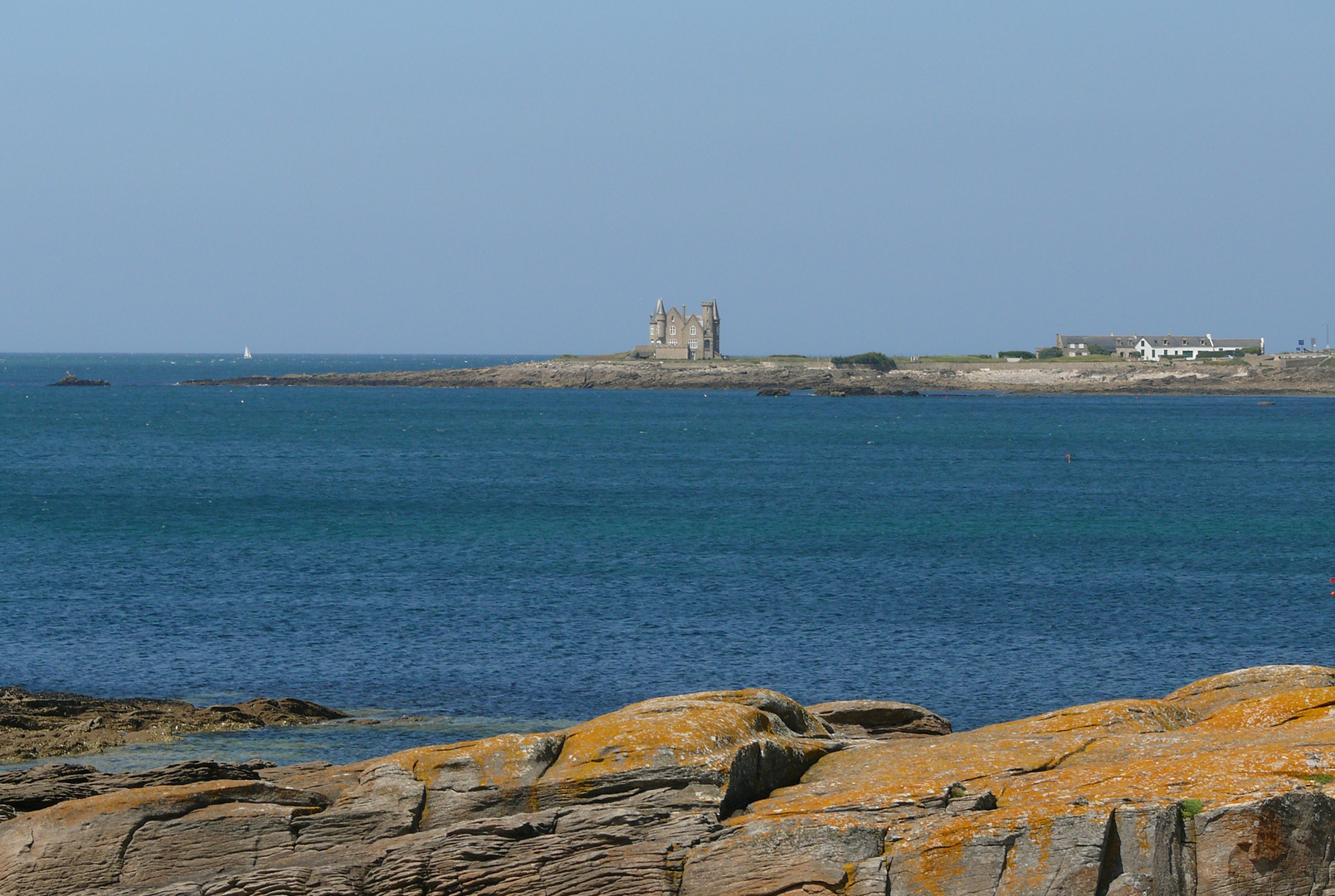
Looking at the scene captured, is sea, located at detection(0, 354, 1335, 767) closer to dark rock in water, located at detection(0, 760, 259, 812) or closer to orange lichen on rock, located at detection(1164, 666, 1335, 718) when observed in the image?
dark rock in water, located at detection(0, 760, 259, 812)

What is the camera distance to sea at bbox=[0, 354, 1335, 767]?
34.2 metres

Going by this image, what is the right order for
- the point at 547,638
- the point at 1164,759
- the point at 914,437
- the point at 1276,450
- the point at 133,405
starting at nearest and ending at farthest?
the point at 1164,759
the point at 547,638
the point at 1276,450
the point at 914,437
the point at 133,405

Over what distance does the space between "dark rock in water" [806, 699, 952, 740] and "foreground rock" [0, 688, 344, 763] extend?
15.1 metres

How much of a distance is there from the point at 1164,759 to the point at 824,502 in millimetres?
66274

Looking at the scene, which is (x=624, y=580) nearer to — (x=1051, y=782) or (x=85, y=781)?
(x=85, y=781)

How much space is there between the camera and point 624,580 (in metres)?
51.1

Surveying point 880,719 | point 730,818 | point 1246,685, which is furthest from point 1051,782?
point 1246,685

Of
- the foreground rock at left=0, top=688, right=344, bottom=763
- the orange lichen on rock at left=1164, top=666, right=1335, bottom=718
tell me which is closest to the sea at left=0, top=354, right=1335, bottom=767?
the foreground rock at left=0, top=688, right=344, bottom=763

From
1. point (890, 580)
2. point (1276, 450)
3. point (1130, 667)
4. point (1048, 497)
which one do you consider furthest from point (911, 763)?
point (1276, 450)

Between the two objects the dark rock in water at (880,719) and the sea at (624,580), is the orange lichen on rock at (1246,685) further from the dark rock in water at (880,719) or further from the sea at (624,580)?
the sea at (624,580)

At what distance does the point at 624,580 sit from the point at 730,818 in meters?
37.4

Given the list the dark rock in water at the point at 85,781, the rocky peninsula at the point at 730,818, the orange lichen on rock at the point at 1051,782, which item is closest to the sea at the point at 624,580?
the dark rock in water at the point at 85,781

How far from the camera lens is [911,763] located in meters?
14.8

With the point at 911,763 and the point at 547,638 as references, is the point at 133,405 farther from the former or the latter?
the point at 911,763
